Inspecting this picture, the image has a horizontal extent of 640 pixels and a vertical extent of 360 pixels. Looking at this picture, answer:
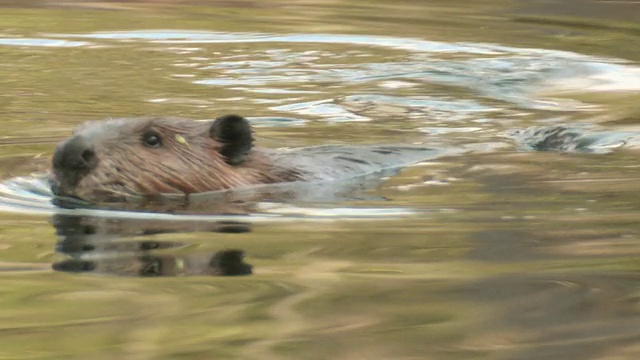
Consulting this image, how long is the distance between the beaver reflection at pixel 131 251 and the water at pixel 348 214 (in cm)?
1

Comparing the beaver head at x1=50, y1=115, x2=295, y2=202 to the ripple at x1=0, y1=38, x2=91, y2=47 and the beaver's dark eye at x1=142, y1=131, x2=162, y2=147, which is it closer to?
the beaver's dark eye at x1=142, y1=131, x2=162, y2=147

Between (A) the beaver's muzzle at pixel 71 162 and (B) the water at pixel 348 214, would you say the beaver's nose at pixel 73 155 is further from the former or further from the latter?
(B) the water at pixel 348 214

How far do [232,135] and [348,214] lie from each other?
34.8 inches

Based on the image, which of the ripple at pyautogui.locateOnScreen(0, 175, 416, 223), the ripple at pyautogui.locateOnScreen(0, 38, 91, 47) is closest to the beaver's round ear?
the ripple at pyautogui.locateOnScreen(0, 175, 416, 223)

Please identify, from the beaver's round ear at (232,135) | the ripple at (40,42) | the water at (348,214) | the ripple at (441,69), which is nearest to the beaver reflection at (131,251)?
the water at (348,214)

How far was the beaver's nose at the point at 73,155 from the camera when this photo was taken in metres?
4.89

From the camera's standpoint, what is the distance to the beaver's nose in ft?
16.0

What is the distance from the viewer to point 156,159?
17.2 feet

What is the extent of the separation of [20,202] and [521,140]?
278 centimetres

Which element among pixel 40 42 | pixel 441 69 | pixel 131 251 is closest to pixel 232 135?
pixel 131 251

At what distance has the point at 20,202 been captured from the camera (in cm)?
508

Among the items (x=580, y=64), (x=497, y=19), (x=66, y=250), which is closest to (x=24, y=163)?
(x=66, y=250)

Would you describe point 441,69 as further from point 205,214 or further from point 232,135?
point 205,214

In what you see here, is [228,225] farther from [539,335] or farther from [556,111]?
[556,111]
